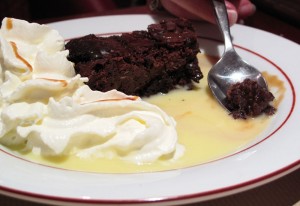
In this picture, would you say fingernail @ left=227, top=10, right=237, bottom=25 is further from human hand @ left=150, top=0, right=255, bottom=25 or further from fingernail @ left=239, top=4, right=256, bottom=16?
fingernail @ left=239, top=4, right=256, bottom=16

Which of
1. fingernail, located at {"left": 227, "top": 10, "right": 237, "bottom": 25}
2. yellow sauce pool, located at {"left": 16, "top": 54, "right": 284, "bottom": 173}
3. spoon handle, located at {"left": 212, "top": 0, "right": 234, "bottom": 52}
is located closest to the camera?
yellow sauce pool, located at {"left": 16, "top": 54, "right": 284, "bottom": 173}

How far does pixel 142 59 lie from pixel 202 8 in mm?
579

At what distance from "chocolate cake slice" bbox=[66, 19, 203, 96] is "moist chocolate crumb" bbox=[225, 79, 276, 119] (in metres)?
0.27

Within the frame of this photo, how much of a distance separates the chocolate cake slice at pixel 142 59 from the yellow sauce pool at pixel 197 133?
0.07 meters

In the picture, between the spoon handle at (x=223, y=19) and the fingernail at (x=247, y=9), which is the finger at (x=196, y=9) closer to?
the spoon handle at (x=223, y=19)

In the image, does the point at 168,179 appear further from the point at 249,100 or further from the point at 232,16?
the point at 232,16

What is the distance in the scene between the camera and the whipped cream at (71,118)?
1332 millimetres

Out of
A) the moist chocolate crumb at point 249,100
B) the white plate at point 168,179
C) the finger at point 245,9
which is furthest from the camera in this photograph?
the finger at point 245,9

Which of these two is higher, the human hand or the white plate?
the white plate

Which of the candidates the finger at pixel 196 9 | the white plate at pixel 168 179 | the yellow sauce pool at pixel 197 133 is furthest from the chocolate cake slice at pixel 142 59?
the white plate at pixel 168 179

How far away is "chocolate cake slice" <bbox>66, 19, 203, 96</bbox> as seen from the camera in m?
1.73

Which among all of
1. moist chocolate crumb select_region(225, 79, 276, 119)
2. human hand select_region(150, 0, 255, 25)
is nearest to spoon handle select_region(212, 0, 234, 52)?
human hand select_region(150, 0, 255, 25)

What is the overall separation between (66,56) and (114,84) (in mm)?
222

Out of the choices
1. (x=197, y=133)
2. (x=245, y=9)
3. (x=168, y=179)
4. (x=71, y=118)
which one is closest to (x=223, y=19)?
(x=245, y=9)
